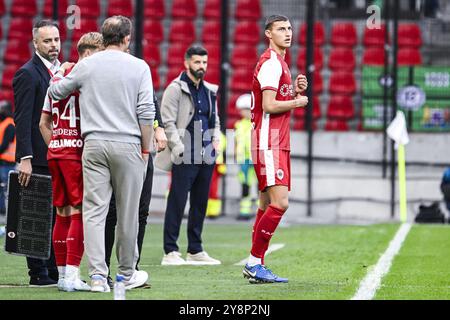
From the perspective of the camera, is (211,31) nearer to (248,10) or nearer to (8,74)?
(248,10)

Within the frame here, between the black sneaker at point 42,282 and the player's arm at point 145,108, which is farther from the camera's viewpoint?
the black sneaker at point 42,282

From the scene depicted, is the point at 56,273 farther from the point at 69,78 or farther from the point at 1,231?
the point at 1,231

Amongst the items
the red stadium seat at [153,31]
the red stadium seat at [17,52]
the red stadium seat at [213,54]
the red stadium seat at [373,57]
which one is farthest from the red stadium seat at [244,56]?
the red stadium seat at [17,52]

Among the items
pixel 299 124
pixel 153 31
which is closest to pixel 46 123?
pixel 299 124

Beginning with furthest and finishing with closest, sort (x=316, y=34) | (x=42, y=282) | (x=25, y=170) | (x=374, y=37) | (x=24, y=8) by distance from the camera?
(x=24, y=8)
(x=316, y=34)
(x=374, y=37)
(x=42, y=282)
(x=25, y=170)

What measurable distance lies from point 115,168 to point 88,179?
210 mm

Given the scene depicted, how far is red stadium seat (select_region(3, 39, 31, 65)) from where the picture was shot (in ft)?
80.1

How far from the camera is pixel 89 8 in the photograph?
79.9ft

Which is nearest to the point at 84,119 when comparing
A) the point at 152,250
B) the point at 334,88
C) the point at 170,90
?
the point at 170,90

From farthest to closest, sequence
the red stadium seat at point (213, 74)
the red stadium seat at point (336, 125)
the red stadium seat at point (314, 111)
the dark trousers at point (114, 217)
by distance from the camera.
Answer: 1. the red stadium seat at point (336, 125)
2. the red stadium seat at point (314, 111)
3. the red stadium seat at point (213, 74)
4. the dark trousers at point (114, 217)

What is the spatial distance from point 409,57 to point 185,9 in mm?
4344

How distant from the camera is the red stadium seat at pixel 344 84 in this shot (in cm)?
2406

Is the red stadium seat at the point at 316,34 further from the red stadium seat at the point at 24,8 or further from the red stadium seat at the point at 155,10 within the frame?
the red stadium seat at the point at 24,8

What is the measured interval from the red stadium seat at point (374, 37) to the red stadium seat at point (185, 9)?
3.29 m
